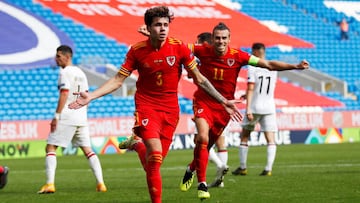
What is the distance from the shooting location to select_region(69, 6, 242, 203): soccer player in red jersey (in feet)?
29.2

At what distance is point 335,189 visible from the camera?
11445 millimetres

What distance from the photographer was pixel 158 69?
9.19 metres

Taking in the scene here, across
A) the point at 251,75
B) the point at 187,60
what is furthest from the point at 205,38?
the point at 187,60

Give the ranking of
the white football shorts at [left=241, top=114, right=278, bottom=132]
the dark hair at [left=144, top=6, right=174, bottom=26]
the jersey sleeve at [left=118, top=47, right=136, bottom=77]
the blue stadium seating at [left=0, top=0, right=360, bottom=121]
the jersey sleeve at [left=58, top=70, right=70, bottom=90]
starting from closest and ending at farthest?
the dark hair at [left=144, top=6, right=174, bottom=26], the jersey sleeve at [left=118, top=47, right=136, bottom=77], the jersey sleeve at [left=58, top=70, right=70, bottom=90], the white football shorts at [left=241, top=114, right=278, bottom=132], the blue stadium seating at [left=0, top=0, right=360, bottom=121]

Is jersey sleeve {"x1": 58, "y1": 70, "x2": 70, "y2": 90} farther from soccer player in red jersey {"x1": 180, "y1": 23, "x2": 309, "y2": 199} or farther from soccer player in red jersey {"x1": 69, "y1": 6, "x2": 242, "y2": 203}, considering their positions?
soccer player in red jersey {"x1": 69, "y1": 6, "x2": 242, "y2": 203}

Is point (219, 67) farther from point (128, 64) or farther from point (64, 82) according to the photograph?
point (128, 64)

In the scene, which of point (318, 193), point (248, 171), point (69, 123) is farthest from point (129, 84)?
point (318, 193)

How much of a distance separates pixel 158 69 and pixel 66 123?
3808mm

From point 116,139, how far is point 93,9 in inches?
434

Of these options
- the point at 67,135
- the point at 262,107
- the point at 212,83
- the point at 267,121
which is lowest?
the point at 67,135

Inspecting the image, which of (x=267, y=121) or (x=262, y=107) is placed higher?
(x=262, y=107)

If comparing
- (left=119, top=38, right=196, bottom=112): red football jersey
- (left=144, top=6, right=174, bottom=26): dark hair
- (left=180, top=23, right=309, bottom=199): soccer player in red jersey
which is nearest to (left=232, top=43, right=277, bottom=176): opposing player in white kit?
(left=180, top=23, right=309, bottom=199): soccer player in red jersey

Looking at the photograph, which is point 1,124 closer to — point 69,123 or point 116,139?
point 116,139

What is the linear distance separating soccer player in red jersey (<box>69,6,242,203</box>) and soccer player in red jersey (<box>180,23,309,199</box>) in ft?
6.51
